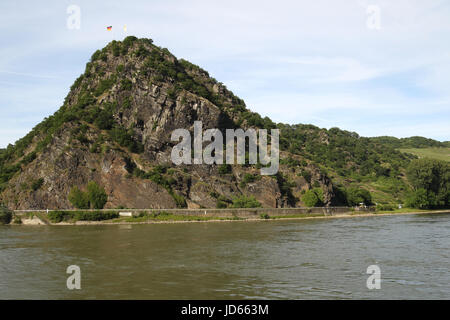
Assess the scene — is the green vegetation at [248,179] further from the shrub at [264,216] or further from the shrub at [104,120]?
the shrub at [104,120]

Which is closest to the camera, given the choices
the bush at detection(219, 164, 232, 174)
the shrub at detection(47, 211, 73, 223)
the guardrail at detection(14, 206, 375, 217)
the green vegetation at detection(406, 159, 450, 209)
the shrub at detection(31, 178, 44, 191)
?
the shrub at detection(47, 211, 73, 223)

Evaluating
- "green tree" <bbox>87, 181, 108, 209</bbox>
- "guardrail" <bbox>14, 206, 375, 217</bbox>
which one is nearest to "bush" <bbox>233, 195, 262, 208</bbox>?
"guardrail" <bbox>14, 206, 375, 217</bbox>

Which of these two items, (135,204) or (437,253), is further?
(135,204)

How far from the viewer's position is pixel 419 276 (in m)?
30.2

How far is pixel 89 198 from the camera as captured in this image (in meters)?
91.5

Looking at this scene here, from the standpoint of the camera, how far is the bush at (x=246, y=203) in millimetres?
96456

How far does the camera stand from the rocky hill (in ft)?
314

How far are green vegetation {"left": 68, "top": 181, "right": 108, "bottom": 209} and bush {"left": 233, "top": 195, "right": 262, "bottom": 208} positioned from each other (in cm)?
3072

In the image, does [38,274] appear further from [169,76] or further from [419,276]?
[169,76]

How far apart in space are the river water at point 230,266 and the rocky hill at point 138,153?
40717 mm

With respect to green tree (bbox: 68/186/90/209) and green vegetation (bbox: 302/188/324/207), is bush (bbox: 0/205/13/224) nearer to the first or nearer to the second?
green tree (bbox: 68/186/90/209)

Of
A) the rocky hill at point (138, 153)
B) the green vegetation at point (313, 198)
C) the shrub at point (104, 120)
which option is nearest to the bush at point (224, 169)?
the rocky hill at point (138, 153)
